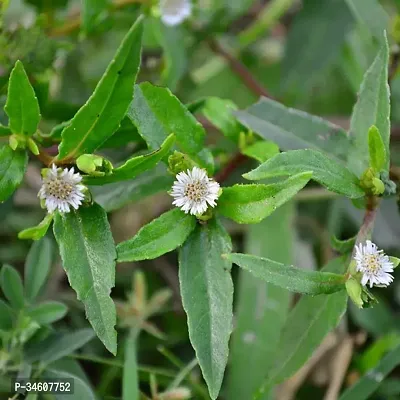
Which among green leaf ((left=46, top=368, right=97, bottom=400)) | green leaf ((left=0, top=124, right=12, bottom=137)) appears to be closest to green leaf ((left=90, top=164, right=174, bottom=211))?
green leaf ((left=0, top=124, right=12, bottom=137))

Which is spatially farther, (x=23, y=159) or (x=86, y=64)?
(x=86, y=64)

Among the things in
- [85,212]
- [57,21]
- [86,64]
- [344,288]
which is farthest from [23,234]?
A: [86,64]

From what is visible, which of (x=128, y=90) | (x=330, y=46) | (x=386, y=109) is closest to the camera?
(x=128, y=90)

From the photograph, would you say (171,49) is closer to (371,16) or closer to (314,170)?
(371,16)

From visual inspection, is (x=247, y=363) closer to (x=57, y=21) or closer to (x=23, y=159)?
(x=23, y=159)

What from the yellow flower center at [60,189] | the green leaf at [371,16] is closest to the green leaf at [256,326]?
the green leaf at [371,16]

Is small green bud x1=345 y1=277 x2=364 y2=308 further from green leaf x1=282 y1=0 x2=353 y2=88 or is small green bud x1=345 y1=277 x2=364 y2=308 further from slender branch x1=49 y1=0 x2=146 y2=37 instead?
green leaf x1=282 y1=0 x2=353 y2=88
